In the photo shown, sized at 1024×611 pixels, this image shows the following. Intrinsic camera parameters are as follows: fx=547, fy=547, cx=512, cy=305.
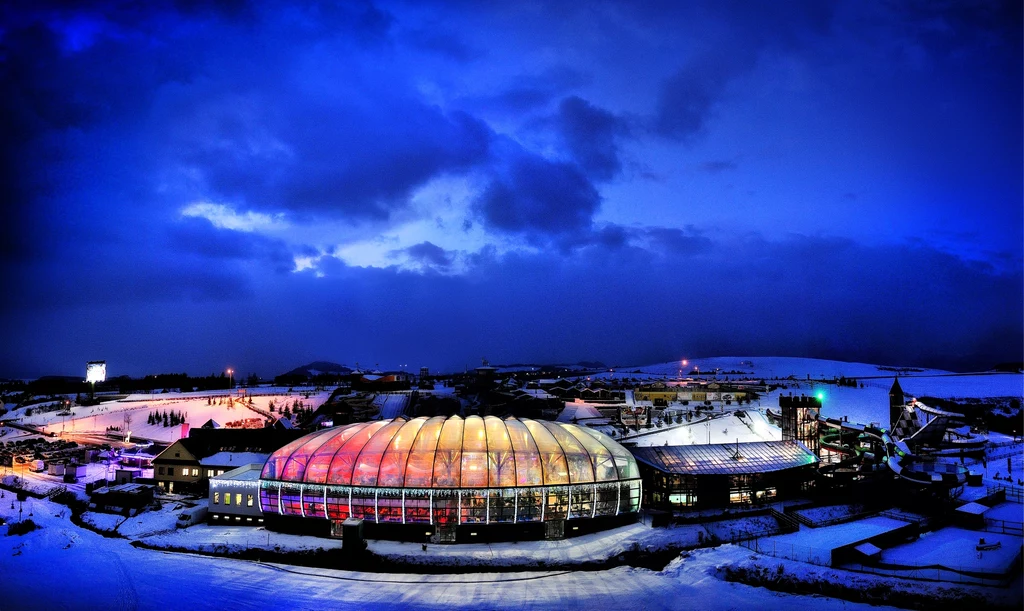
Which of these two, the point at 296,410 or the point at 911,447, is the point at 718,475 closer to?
the point at 911,447

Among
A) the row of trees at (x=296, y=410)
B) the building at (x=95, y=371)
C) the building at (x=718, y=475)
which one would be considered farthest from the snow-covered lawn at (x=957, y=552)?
the building at (x=95, y=371)

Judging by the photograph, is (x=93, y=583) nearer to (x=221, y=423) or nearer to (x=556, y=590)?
(x=556, y=590)

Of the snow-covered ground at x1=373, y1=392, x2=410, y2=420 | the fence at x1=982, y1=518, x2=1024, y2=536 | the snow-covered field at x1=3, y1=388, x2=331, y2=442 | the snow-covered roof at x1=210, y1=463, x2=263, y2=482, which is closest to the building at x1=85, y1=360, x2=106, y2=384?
the snow-covered field at x1=3, y1=388, x2=331, y2=442

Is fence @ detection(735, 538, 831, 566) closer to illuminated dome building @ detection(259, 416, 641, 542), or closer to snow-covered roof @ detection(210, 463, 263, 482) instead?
illuminated dome building @ detection(259, 416, 641, 542)

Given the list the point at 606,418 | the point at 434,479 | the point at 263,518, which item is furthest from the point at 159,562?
the point at 606,418

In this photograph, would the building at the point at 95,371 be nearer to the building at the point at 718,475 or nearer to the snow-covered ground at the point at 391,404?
the snow-covered ground at the point at 391,404

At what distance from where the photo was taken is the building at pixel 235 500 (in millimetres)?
29156

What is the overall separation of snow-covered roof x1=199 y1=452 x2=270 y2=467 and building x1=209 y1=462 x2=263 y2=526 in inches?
292

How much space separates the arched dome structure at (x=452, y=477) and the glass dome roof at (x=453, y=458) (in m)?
0.05

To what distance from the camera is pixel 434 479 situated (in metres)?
26.5

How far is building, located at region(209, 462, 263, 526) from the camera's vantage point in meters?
29.2

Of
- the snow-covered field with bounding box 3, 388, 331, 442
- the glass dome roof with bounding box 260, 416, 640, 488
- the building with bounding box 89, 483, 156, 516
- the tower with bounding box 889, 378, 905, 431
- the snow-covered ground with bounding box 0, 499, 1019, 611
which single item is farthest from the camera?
the snow-covered field with bounding box 3, 388, 331, 442

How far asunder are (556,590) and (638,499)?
9889 millimetres

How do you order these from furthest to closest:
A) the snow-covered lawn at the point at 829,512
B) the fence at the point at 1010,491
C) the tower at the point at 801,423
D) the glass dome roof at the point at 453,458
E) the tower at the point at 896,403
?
the tower at the point at 896,403
the tower at the point at 801,423
the fence at the point at 1010,491
the snow-covered lawn at the point at 829,512
the glass dome roof at the point at 453,458
